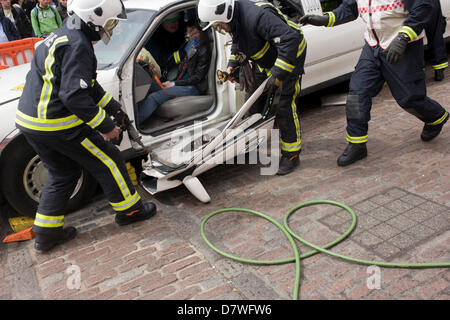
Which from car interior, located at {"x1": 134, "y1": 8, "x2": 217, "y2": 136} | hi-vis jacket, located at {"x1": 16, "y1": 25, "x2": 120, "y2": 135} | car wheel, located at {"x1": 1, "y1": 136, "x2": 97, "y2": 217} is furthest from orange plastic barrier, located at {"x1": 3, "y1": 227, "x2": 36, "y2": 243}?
car interior, located at {"x1": 134, "y1": 8, "x2": 217, "y2": 136}

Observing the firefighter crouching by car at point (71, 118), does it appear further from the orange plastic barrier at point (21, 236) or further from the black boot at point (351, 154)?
the black boot at point (351, 154)

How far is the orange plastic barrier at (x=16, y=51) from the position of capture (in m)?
4.19

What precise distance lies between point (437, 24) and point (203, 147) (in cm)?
239

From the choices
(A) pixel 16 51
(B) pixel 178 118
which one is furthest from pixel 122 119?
(A) pixel 16 51

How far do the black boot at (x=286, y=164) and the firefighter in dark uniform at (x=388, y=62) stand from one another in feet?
1.43

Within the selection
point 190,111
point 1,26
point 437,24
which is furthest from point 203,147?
point 1,26

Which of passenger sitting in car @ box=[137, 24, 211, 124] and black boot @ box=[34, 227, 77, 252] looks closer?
black boot @ box=[34, 227, 77, 252]

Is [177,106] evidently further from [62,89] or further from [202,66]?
[62,89]

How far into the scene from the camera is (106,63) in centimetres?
371

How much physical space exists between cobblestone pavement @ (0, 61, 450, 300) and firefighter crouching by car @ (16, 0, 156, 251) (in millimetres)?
298

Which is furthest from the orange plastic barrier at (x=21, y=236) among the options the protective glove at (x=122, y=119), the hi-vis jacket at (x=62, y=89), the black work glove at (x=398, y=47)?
the black work glove at (x=398, y=47)

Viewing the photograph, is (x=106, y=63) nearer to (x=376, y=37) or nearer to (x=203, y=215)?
(x=203, y=215)

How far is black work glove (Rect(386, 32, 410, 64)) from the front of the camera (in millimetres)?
3396

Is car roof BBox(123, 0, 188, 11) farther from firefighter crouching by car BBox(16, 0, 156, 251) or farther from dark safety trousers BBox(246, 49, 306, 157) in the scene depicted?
dark safety trousers BBox(246, 49, 306, 157)
